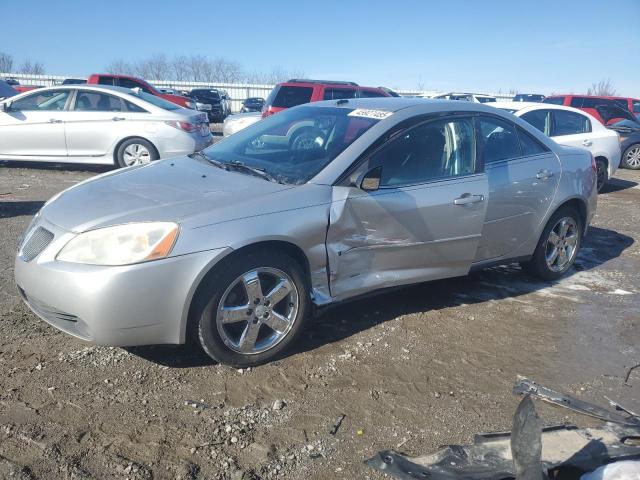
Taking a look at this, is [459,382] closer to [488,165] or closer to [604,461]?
[604,461]

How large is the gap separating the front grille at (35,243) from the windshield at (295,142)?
4.32 feet

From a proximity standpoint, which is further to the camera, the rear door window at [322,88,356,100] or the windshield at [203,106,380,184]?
the rear door window at [322,88,356,100]

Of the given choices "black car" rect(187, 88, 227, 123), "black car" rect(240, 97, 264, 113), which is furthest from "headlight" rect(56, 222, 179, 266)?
"black car" rect(240, 97, 264, 113)

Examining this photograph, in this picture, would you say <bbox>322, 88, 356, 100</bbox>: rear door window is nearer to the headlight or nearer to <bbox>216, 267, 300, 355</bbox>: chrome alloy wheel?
<bbox>216, 267, 300, 355</bbox>: chrome alloy wheel

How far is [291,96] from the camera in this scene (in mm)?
12781

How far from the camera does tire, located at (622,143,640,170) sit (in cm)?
1355

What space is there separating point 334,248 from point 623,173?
1215 cm

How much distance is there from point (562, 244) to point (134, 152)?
709 centimetres

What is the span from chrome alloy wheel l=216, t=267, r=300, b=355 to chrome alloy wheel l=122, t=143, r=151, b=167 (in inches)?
270

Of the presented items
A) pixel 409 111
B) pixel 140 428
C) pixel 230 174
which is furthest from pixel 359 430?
pixel 409 111

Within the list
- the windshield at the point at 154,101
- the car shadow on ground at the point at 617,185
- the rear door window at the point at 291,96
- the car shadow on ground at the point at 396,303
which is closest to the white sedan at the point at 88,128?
the windshield at the point at 154,101

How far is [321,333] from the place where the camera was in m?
3.93

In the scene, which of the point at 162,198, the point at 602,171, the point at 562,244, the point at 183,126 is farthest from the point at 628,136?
the point at 162,198

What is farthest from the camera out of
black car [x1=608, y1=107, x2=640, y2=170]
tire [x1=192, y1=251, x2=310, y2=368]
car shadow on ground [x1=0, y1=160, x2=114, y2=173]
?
black car [x1=608, y1=107, x2=640, y2=170]
